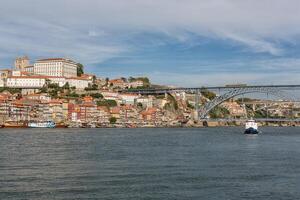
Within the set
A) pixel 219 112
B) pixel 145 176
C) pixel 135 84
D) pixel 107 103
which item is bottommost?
pixel 145 176

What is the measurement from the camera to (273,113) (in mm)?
143750

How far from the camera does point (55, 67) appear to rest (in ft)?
358

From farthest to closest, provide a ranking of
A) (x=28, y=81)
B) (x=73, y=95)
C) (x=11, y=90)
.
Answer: (x=28, y=81)
(x=11, y=90)
(x=73, y=95)

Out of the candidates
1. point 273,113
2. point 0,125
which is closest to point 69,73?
point 0,125

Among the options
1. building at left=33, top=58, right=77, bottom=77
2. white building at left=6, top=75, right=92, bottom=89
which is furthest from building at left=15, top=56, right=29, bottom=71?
white building at left=6, top=75, right=92, bottom=89

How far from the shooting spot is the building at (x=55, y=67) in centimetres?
10888

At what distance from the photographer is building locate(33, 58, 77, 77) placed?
109 metres

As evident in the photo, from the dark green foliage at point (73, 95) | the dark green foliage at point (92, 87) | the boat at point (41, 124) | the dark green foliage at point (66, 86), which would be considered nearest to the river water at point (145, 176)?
the boat at point (41, 124)

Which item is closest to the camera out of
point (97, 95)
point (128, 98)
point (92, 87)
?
point (97, 95)

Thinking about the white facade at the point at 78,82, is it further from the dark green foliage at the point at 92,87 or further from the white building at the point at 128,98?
the white building at the point at 128,98

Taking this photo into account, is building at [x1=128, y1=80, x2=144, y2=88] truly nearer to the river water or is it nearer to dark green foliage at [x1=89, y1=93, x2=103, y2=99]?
dark green foliage at [x1=89, y1=93, x2=103, y2=99]

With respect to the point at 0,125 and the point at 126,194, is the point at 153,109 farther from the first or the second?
the point at 126,194

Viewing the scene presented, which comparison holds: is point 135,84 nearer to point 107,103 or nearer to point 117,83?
point 117,83

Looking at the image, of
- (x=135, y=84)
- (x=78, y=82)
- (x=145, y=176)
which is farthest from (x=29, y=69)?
(x=145, y=176)
